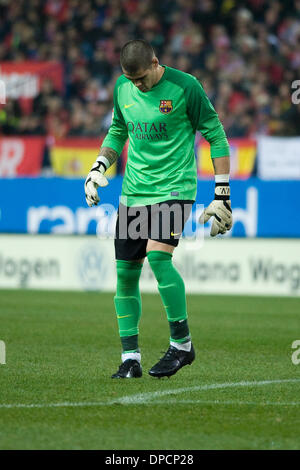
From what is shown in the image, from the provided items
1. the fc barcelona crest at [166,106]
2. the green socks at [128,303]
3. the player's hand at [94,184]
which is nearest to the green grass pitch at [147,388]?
the green socks at [128,303]

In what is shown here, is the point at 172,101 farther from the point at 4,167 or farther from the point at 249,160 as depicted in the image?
the point at 4,167

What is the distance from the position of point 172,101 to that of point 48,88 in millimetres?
13831

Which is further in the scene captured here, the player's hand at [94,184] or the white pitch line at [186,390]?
the player's hand at [94,184]

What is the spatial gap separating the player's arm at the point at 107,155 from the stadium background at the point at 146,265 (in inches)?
48.6

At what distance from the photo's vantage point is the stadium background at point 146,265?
5.11 meters

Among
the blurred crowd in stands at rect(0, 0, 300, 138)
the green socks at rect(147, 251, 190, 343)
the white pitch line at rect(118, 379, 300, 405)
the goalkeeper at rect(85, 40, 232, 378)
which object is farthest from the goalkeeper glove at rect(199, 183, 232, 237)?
the blurred crowd in stands at rect(0, 0, 300, 138)

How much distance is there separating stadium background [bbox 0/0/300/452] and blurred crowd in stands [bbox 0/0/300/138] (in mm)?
33

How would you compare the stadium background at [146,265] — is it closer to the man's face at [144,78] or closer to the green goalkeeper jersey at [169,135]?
the green goalkeeper jersey at [169,135]

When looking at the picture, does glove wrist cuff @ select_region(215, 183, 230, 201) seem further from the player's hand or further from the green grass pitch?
the green grass pitch

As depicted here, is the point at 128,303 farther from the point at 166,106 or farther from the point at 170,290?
the point at 166,106

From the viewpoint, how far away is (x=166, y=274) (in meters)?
6.27

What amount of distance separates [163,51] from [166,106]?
44.7ft

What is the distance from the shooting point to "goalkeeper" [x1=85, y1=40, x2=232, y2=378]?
6277 mm

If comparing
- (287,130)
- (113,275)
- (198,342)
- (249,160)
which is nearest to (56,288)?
(113,275)
